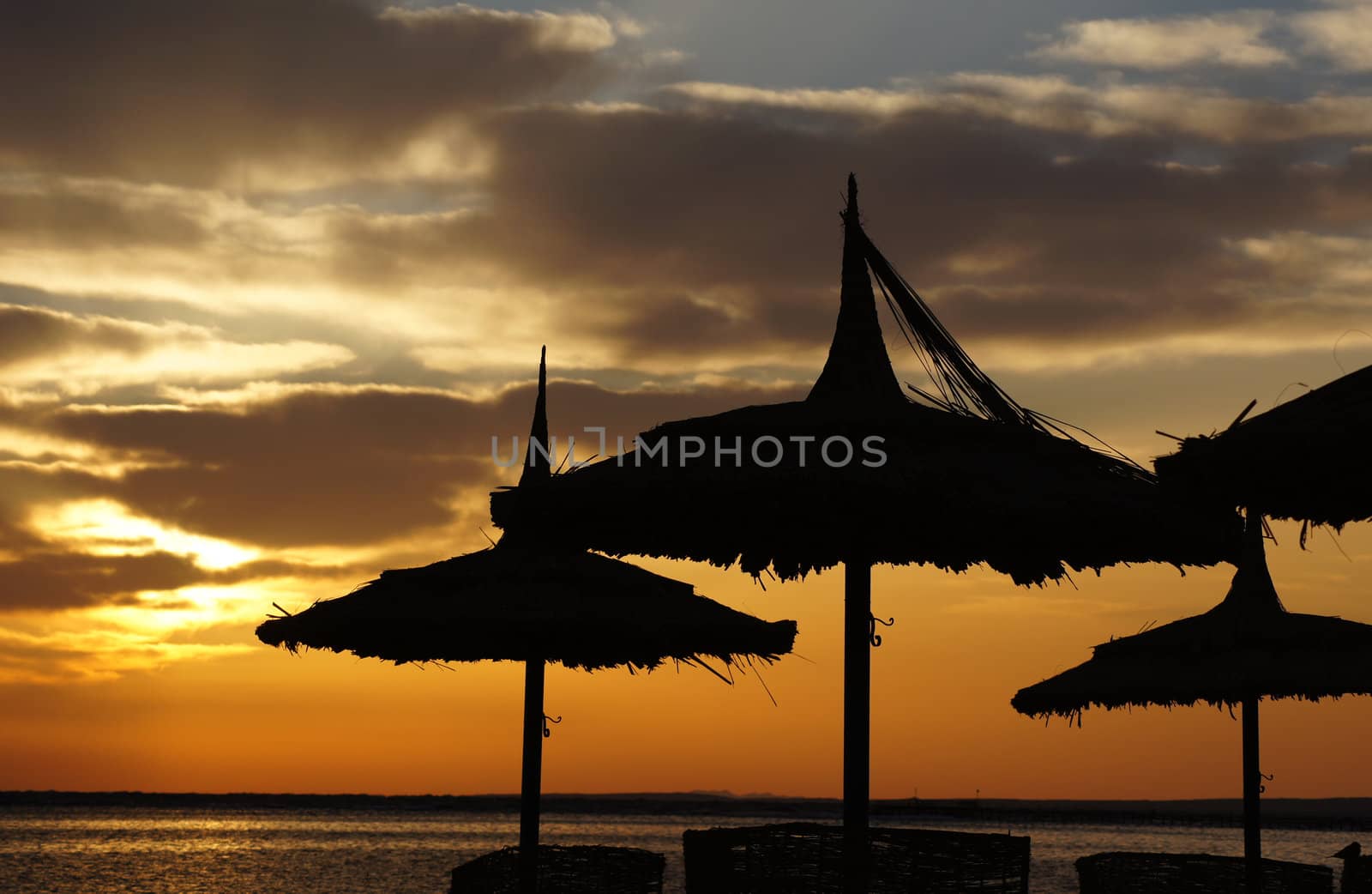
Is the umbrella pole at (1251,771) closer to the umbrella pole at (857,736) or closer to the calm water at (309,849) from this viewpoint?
the umbrella pole at (857,736)

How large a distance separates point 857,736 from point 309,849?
8016cm

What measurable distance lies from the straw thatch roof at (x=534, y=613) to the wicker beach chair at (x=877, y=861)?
142 centimetres

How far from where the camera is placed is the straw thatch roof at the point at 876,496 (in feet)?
23.1

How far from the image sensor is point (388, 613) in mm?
10328

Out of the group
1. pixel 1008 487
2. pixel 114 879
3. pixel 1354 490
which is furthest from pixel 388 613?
pixel 114 879

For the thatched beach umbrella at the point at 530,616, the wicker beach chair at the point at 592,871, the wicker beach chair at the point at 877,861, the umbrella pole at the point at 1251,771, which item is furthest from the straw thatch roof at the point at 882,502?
the umbrella pole at the point at 1251,771

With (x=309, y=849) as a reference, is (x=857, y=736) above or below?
above

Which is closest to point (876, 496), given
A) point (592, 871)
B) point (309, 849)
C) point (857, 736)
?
point (857, 736)

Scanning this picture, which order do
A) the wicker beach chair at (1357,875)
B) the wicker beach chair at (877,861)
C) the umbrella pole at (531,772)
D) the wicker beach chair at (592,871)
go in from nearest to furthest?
the wicker beach chair at (877,861)
the umbrella pole at (531,772)
the wicker beach chair at (592,871)
the wicker beach chair at (1357,875)

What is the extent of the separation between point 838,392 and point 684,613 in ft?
9.41

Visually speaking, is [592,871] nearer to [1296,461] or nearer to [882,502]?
[882,502]

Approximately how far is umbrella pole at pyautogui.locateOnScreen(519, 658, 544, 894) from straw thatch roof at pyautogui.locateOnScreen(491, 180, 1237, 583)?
3.80 meters

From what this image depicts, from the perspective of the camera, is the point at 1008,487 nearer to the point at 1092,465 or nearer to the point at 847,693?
the point at 1092,465

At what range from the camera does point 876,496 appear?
6.94m
